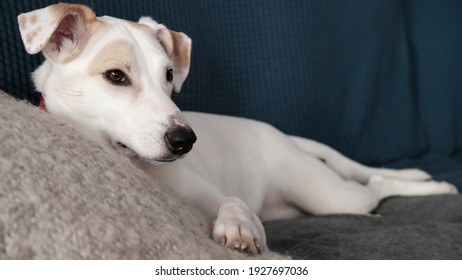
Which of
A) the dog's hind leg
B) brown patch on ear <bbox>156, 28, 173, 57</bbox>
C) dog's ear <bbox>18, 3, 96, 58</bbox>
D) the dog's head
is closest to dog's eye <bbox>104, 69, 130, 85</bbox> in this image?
the dog's head

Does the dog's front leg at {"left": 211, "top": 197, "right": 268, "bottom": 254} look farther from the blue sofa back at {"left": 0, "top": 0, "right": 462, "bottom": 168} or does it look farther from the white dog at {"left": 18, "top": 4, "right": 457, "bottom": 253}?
the blue sofa back at {"left": 0, "top": 0, "right": 462, "bottom": 168}

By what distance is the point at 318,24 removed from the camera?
8.06 ft

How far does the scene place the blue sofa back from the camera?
2.21 m

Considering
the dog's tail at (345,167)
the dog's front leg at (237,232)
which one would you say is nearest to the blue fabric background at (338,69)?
the dog's tail at (345,167)

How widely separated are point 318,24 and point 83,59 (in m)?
1.34

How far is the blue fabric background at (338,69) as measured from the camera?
2217mm

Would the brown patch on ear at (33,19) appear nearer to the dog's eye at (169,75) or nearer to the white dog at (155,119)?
the white dog at (155,119)

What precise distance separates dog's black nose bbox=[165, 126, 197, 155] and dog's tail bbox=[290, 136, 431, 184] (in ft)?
3.23

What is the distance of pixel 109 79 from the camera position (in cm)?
134

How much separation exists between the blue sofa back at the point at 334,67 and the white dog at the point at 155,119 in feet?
1.22

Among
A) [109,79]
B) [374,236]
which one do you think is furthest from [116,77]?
[374,236]

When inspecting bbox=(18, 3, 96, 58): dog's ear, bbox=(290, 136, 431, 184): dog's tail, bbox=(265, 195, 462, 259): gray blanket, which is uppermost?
bbox=(18, 3, 96, 58): dog's ear

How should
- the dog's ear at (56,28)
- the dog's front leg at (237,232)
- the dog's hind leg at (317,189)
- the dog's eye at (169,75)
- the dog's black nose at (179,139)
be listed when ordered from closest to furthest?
the dog's front leg at (237,232), the dog's black nose at (179,139), the dog's ear at (56,28), the dog's eye at (169,75), the dog's hind leg at (317,189)

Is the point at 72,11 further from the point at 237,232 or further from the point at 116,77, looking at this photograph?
the point at 237,232
